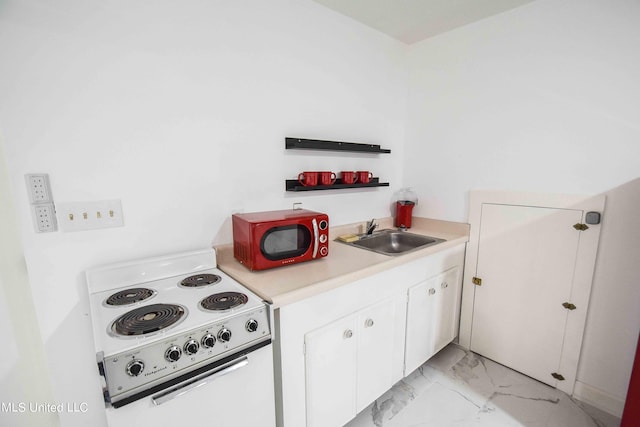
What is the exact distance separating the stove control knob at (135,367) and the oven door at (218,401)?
0.31 feet

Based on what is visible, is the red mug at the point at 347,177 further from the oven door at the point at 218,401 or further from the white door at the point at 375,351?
the oven door at the point at 218,401

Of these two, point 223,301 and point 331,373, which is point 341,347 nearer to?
point 331,373

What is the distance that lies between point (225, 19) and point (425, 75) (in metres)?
1.60

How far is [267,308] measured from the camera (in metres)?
1.11

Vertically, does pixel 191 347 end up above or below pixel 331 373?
above

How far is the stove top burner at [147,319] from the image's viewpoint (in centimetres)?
91

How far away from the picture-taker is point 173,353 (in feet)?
2.90

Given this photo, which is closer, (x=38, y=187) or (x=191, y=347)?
(x=191, y=347)

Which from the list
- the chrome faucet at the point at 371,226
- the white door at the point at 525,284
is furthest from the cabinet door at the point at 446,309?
the chrome faucet at the point at 371,226

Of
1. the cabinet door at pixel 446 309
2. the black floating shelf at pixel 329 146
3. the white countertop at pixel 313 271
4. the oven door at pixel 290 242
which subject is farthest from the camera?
the cabinet door at pixel 446 309

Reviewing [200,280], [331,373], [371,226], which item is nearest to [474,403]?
[331,373]

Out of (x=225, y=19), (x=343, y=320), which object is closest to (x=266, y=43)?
(x=225, y=19)

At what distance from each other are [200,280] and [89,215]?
539mm

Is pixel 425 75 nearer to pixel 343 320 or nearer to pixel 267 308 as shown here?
pixel 343 320
